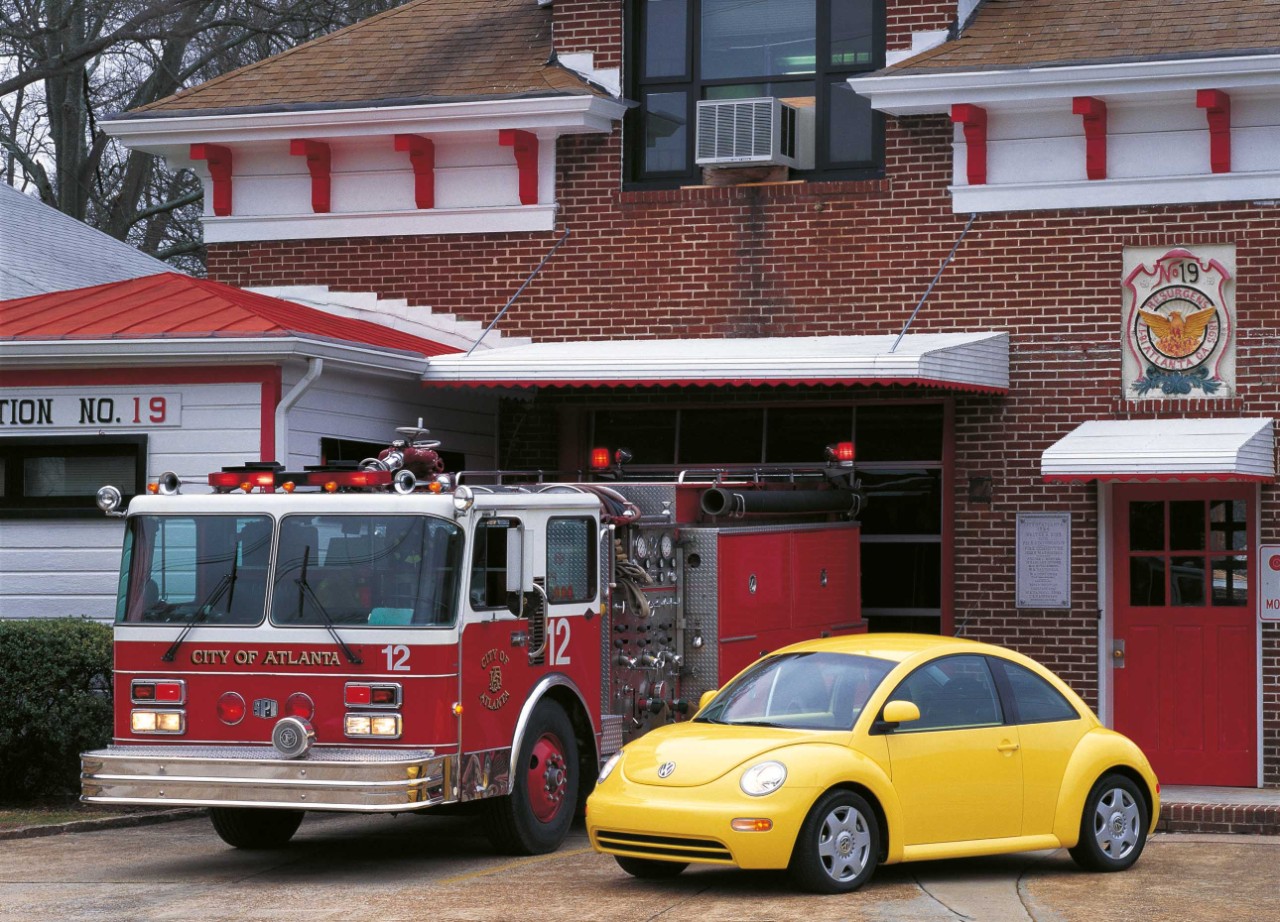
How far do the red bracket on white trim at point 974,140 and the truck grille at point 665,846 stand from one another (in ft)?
26.4

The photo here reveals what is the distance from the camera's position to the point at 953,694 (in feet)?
37.9

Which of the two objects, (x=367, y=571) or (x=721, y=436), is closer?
(x=367, y=571)

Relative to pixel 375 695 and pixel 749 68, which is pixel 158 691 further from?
pixel 749 68

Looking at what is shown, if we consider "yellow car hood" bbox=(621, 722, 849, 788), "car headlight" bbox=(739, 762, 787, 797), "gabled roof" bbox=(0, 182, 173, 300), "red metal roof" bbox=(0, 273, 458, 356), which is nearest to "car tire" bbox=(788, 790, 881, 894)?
"car headlight" bbox=(739, 762, 787, 797)

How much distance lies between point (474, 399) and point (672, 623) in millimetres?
4814

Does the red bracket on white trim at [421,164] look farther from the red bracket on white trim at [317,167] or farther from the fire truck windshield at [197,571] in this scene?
the fire truck windshield at [197,571]

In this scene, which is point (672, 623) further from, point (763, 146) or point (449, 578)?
point (763, 146)

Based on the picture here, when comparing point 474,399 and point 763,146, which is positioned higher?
point 763,146

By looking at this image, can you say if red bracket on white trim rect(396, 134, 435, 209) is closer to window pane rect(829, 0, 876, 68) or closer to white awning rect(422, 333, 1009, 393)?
white awning rect(422, 333, 1009, 393)

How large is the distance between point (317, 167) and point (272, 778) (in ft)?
27.9

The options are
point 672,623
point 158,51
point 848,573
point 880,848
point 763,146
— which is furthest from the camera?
point 158,51

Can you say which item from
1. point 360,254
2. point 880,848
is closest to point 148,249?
point 360,254

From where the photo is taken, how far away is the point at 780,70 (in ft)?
58.6

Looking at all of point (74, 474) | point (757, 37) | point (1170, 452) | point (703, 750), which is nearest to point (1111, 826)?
point (703, 750)
